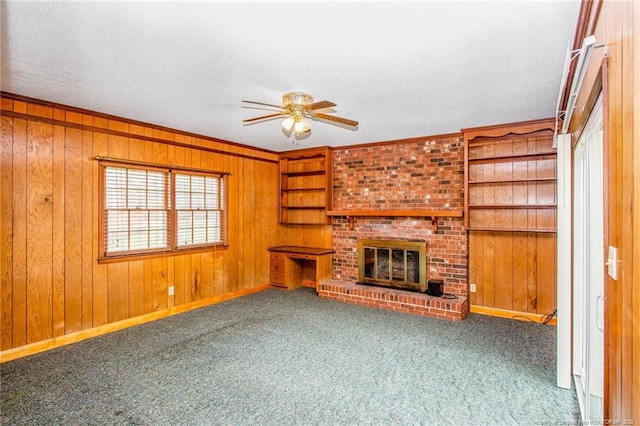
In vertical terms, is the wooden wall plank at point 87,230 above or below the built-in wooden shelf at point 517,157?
below

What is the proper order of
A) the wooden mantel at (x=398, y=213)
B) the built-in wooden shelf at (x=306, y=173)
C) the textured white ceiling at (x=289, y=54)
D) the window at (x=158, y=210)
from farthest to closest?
the built-in wooden shelf at (x=306, y=173)
the wooden mantel at (x=398, y=213)
the window at (x=158, y=210)
the textured white ceiling at (x=289, y=54)

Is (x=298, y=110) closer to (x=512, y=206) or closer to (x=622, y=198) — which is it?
(x=622, y=198)

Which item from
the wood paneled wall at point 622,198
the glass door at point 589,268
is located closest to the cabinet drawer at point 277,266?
the glass door at point 589,268

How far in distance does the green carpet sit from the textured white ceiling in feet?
8.24

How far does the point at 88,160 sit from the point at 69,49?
1804 millimetres

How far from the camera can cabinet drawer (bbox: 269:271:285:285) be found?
6094 mm

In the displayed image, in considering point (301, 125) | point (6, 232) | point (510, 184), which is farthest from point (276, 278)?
point (510, 184)

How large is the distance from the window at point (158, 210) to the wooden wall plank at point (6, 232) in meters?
0.82

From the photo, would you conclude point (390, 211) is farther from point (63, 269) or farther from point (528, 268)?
point (63, 269)

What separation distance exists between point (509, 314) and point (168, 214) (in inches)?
189

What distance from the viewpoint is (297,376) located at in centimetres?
290

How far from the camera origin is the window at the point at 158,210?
409 centimetres

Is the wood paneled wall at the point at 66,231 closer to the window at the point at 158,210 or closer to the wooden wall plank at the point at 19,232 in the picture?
the wooden wall plank at the point at 19,232

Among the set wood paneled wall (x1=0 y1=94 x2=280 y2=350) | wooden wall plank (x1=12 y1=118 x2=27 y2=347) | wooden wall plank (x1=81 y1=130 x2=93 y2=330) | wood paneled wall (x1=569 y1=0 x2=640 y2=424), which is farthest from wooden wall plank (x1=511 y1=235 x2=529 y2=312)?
wooden wall plank (x1=12 y1=118 x2=27 y2=347)
